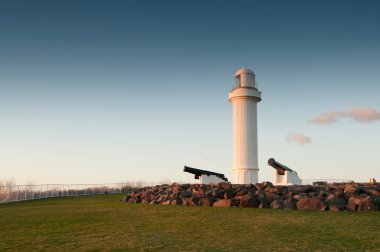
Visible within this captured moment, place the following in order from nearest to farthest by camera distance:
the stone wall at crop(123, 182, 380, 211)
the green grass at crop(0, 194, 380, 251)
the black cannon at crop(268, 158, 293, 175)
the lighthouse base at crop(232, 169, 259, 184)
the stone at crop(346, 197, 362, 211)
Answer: the green grass at crop(0, 194, 380, 251) → the stone at crop(346, 197, 362, 211) → the stone wall at crop(123, 182, 380, 211) → the black cannon at crop(268, 158, 293, 175) → the lighthouse base at crop(232, 169, 259, 184)

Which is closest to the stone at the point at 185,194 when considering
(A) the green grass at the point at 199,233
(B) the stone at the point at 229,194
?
(B) the stone at the point at 229,194

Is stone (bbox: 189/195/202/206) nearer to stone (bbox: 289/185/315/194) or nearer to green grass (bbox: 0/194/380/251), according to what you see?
stone (bbox: 289/185/315/194)

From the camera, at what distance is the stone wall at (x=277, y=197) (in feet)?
48.6

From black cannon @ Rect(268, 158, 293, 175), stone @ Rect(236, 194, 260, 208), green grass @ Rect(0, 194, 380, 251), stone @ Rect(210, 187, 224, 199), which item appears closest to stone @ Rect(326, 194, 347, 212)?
green grass @ Rect(0, 194, 380, 251)

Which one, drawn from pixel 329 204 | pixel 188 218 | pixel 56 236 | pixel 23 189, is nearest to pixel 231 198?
pixel 329 204

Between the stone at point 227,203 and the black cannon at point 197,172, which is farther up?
the black cannon at point 197,172

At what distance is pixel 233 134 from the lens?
102 feet

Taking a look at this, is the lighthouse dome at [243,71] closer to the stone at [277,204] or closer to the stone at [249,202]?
the stone at [249,202]

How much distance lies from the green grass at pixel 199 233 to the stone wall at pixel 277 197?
1.74 meters

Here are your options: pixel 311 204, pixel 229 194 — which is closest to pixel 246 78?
pixel 229 194

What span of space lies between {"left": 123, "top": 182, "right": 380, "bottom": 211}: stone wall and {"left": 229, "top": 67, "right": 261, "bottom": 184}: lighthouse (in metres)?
9.41

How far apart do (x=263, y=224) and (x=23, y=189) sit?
72.1 feet

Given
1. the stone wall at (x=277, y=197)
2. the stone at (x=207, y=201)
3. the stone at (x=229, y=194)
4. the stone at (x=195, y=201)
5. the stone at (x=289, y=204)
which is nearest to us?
the stone wall at (x=277, y=197)

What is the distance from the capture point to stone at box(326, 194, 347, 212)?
14604mm
